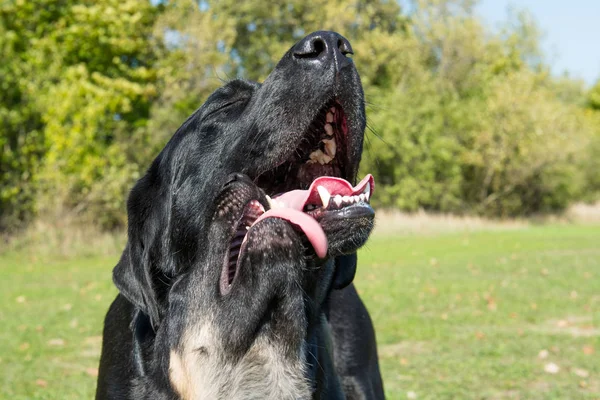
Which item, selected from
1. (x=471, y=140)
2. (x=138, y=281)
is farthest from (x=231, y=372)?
(x=471, y=140)

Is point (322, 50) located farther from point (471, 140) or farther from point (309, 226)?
point (471, 140)

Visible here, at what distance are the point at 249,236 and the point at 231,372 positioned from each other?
0.64 meters

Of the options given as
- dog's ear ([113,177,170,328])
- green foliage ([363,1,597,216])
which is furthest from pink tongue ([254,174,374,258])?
green foliage ([363,1,597,216])

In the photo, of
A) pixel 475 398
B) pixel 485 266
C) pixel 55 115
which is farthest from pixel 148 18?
pixel 475 398

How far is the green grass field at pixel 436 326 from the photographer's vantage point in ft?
18.8

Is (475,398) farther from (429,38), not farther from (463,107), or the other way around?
(429,38)

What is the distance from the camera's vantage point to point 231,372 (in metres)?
2.72

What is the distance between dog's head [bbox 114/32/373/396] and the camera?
2455mm

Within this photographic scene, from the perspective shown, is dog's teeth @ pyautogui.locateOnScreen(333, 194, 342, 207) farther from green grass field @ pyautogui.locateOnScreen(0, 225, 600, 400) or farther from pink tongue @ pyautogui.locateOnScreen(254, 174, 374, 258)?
green grass field @ pyautogui.locateOnScreen(0, 225, 600, 400)

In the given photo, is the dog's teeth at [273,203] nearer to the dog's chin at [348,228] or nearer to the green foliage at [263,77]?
the dog's chin at [348,228]

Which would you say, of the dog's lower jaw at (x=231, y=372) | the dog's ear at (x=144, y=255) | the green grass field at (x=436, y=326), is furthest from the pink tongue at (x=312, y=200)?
the dog's ear at (x=144, y=255)

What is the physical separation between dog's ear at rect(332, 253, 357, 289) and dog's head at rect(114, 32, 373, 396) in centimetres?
6

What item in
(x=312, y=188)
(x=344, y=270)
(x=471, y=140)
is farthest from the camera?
(x=471, y=140)

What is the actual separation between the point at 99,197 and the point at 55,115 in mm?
2643
